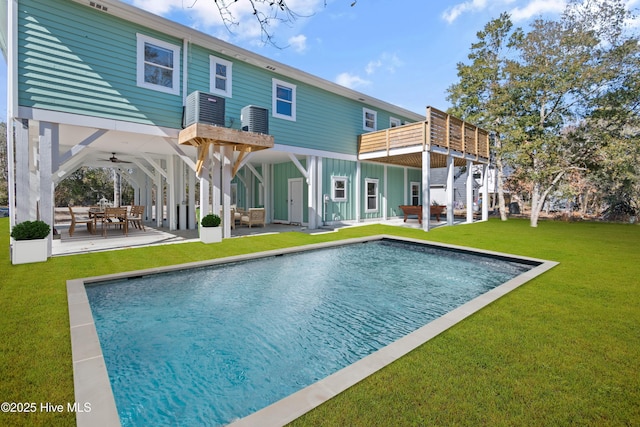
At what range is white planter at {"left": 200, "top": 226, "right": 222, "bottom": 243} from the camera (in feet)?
28.4

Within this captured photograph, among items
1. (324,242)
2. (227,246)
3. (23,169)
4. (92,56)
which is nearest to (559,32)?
(324,242)

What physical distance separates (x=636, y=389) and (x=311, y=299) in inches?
137

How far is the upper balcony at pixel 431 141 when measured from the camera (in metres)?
11.9

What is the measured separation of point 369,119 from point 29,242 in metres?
13.4

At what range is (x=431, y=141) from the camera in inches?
462

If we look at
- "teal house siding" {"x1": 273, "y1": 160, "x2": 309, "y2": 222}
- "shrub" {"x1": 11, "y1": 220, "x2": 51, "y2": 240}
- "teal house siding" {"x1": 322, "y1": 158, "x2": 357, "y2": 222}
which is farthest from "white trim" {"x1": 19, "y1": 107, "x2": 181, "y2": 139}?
"teal house siding" {"x1": 322, "y1": 158, "x2": 357, "y2": 222}

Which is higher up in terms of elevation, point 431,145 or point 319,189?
point 431,145

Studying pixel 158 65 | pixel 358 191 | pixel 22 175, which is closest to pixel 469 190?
pixel 358 191

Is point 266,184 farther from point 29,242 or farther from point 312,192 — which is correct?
point 29,242

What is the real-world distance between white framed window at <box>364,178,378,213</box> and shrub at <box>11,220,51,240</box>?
38.9 feet

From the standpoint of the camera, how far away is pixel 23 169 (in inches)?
250

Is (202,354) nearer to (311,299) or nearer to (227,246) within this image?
(311,299)

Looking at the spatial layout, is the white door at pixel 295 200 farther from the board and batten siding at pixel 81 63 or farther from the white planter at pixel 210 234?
the board and batten siding at pixel 81 63

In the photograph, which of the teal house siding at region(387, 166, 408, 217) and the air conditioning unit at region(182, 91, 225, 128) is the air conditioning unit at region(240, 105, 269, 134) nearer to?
the air conditioning unit at region(182, 91, 225, 128)
